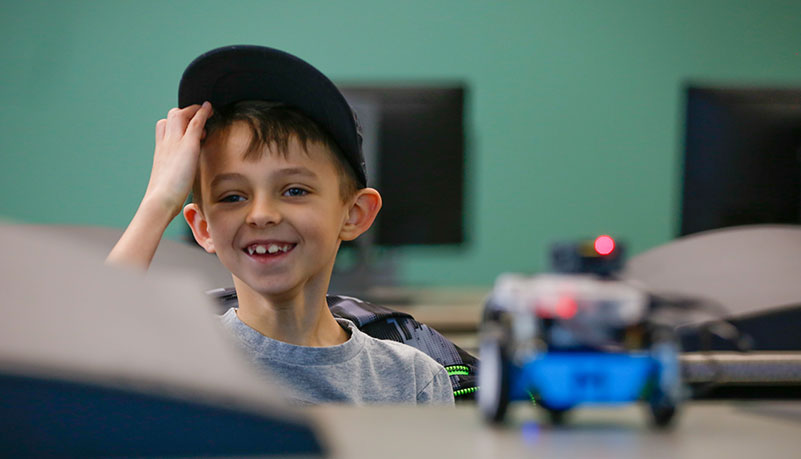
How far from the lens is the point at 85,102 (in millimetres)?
3016

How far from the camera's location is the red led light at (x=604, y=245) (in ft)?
0.78

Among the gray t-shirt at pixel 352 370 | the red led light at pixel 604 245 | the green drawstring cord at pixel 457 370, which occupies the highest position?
the red led light at pixel 604 245

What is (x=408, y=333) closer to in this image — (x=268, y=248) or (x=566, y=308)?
(x=268, y=248)

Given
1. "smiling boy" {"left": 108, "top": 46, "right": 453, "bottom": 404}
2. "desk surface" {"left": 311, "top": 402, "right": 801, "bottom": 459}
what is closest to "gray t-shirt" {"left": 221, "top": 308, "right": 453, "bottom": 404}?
"smiling boy" {"left": 108, "top": 46, "right": 453, "bottom": 404}

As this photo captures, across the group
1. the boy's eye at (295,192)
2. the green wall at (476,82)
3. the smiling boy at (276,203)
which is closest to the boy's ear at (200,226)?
the smiling boy at (276,203)

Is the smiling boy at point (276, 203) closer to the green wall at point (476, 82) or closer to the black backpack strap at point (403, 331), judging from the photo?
the black backpack strap at point (403, 331)

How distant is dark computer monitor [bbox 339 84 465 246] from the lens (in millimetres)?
1713

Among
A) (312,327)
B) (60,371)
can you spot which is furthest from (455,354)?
(60,371)

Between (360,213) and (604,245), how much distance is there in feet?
2.52

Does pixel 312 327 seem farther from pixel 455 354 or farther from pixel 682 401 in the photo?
pixel 682 401

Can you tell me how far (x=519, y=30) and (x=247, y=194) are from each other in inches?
101

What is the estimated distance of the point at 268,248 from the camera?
814 mm

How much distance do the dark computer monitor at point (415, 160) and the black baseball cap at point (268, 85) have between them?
81cm

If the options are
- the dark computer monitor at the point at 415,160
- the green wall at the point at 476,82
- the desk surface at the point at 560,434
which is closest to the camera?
the desk surface at the point at 560,434
